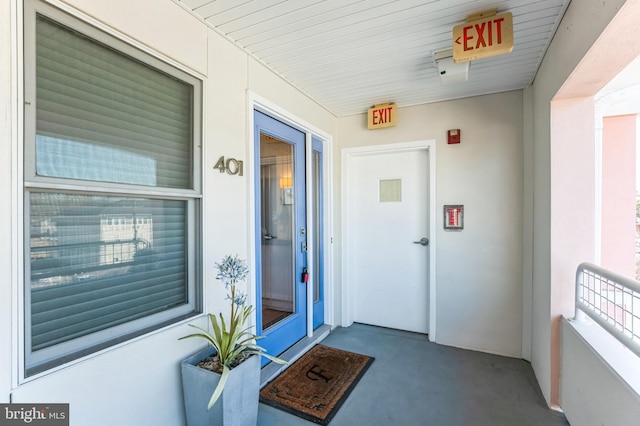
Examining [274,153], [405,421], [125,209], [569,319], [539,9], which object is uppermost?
[539,9]

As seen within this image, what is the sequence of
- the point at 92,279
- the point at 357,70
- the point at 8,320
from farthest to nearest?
the point at 357,70
the point at 92,279
the point at 8,320

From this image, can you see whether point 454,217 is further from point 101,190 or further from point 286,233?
point 101,190

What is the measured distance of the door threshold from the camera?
227cm

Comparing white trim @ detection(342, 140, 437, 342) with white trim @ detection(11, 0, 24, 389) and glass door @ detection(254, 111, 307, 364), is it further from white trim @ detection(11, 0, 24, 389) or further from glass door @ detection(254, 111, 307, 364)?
white trim @ detection(11, 0, 24, 389)

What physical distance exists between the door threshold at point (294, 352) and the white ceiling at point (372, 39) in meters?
2.40

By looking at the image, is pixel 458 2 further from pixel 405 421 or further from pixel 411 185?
pixel 405 421

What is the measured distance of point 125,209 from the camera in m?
1.43

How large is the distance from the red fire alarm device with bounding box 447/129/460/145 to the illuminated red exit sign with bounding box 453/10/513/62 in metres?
1.22

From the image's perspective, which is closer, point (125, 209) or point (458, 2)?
point (125, 209)

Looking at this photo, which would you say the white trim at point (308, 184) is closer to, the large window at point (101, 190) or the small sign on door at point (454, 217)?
the large window at point (101, 190)

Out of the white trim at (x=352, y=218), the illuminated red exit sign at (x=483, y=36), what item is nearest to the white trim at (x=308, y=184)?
the white trim at (x=352, y=218)

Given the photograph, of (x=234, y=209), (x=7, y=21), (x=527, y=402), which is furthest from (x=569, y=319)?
(x=7, y=21)

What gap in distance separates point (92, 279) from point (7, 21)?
102 cm

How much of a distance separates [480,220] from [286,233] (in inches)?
73.6
